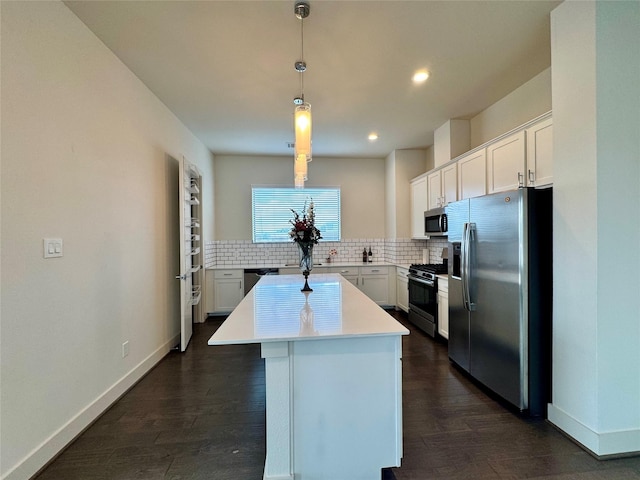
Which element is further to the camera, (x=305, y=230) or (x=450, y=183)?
(x=450, y=183)

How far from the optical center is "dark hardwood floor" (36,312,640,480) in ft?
5.51

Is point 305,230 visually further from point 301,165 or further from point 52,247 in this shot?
point 52,247

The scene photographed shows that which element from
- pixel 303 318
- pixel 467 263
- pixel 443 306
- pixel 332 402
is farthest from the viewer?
pixel 443 306

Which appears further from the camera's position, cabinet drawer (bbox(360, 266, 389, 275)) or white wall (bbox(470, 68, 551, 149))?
cabinet drawer (bbox(360, 266, 389, 275))

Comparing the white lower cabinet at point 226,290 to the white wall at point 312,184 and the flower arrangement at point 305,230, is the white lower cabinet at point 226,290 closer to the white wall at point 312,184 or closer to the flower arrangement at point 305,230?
the white wall at point 312,184

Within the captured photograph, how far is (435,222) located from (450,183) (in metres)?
0.54

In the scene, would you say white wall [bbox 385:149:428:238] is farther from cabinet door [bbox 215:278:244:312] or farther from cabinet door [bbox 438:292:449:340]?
cabinet door [bbox 215:278:244:312]

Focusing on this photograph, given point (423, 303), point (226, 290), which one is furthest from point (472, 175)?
point (226, 290)

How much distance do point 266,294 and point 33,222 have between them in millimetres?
1537

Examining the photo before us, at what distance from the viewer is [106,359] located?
2309 millimetres

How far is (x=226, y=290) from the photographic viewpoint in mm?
4867

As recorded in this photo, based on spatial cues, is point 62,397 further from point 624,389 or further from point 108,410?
point 624,389

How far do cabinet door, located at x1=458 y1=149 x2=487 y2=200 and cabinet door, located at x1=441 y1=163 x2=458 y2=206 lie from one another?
0.08m

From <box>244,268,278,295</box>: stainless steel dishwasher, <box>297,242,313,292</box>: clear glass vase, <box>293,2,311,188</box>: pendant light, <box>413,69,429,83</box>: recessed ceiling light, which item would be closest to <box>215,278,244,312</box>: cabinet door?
<box>244,268,278,295</box>: stainless steel dishwasher
